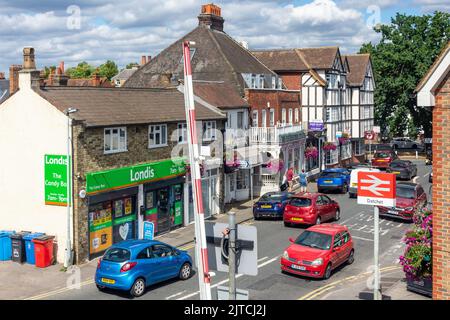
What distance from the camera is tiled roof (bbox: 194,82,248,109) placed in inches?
1281

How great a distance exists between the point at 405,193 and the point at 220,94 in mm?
12527

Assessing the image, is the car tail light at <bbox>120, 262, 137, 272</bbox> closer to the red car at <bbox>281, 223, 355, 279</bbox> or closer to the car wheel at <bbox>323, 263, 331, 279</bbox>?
the red car at <bbox>281, 223, 355, 279</bbox>

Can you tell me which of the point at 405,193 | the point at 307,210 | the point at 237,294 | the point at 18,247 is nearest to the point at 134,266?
the point at 18,247

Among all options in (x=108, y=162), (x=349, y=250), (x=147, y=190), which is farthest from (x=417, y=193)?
(x=108, y=162)

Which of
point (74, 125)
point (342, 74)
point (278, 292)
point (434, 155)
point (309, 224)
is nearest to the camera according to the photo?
point (434, 155)

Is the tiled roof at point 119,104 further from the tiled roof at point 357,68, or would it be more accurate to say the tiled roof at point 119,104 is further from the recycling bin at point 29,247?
the tiled roof at point 357,68

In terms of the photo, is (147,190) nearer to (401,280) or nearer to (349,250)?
(349,250)

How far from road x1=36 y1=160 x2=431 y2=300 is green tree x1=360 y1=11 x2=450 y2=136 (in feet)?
113

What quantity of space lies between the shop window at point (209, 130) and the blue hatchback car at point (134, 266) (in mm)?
12262

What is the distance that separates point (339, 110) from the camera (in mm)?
52344

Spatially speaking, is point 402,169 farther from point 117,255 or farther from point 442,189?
point 442,189

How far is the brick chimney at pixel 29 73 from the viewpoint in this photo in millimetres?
21594

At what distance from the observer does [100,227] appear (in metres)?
22.2
